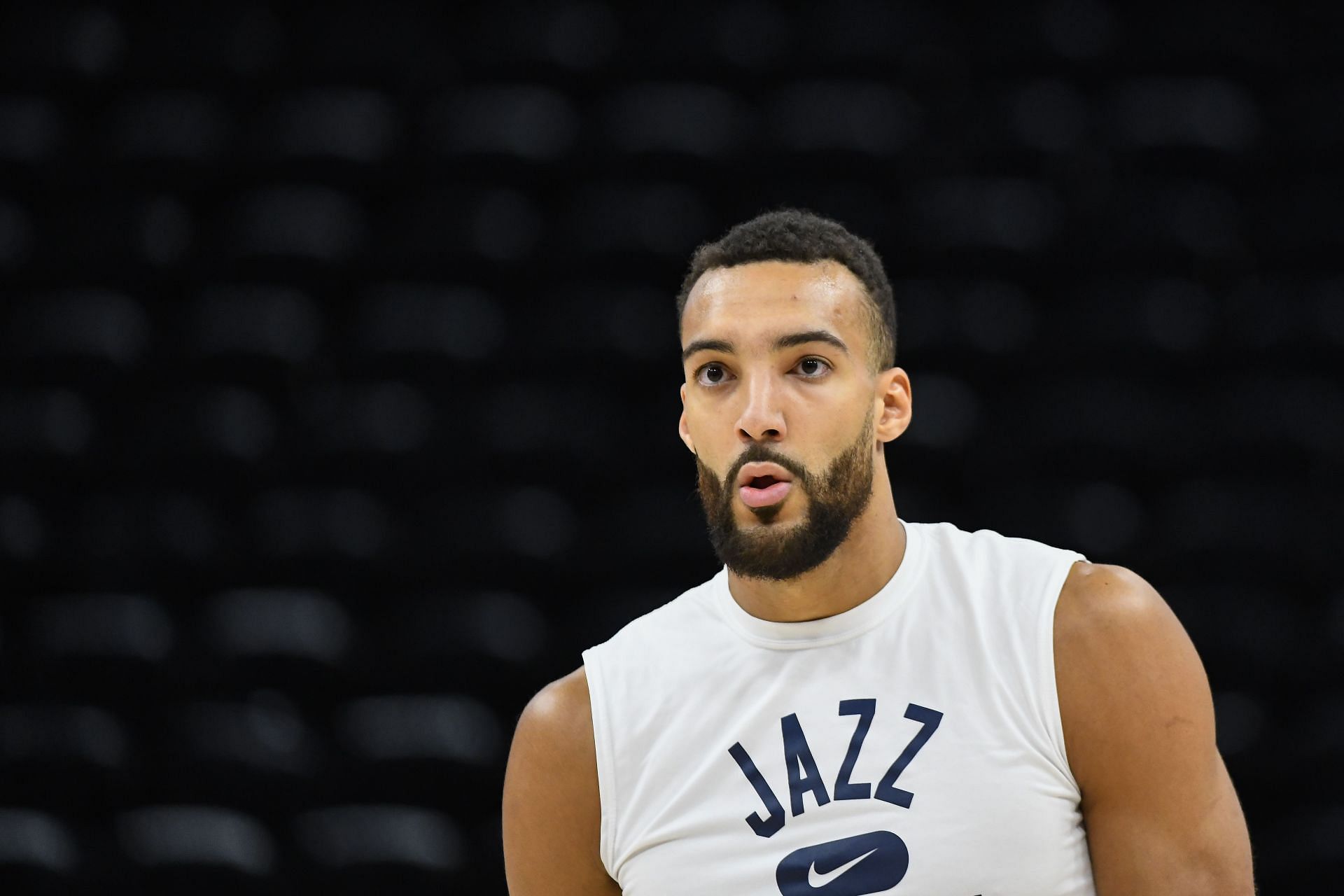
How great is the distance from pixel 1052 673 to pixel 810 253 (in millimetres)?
357

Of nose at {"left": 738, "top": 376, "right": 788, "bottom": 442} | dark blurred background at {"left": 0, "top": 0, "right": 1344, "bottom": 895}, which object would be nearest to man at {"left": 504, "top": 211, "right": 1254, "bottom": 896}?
nose at {"left": 738, "top": 376, "right": 788, "bottom": 442}

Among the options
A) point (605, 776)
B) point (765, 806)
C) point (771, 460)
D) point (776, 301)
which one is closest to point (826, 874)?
point (765, 806)

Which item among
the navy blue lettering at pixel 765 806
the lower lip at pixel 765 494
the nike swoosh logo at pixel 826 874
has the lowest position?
the nike swoosh logo at pixel 826 874

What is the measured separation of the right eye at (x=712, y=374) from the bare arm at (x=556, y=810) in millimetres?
266

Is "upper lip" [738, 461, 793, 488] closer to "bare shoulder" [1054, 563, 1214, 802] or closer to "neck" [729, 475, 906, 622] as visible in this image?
"neck" [729, 475, 906, 622]

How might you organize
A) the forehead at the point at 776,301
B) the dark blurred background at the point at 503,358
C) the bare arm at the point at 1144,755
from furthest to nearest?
the dark blurred background at the point at 503,358, the forehead at the point at 776,301, the bare arm at the point at 1144,755

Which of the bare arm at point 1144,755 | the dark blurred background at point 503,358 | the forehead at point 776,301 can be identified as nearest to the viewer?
the bare arm at point 1144,755

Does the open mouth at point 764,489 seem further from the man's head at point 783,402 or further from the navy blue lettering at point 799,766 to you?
the navy blue lettering at point 799,766

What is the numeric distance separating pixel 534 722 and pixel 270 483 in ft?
2.75

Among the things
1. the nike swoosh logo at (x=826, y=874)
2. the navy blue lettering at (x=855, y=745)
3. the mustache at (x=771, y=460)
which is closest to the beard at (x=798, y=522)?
the mustache at (x=771, y=460)

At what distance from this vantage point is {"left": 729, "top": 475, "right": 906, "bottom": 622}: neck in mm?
1056

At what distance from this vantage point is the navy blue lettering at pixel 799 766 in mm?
992

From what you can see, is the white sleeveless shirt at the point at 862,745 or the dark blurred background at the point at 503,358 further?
the dark blurred background at the point at 503,358

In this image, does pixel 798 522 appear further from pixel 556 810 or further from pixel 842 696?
pixel 556 810
